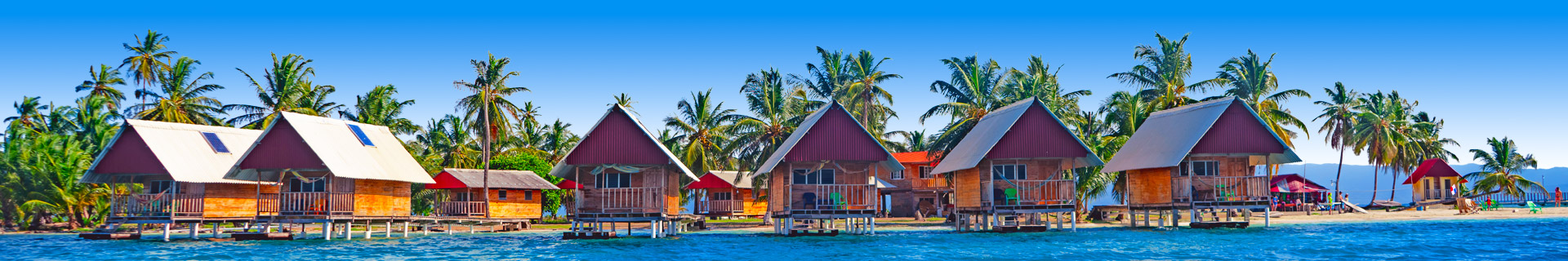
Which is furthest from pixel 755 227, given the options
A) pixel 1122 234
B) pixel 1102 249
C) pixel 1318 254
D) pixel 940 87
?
pixel 1318 254

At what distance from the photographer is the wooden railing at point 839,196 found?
39406mm

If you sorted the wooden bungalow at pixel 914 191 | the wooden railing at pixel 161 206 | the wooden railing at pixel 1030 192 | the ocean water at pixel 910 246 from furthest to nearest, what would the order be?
1. the wooden bungalow at pixel 914 191
2. the wooden railing at pixel 1030 192
3. the wooden railing at pixel 161 206
4. the ocean water at pixel 910 246

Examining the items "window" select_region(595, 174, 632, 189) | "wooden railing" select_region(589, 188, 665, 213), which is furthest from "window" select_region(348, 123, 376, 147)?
"window" select_region(595, 174, 632, 189)

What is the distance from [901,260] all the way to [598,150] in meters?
11.5

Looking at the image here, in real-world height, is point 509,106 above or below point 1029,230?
above

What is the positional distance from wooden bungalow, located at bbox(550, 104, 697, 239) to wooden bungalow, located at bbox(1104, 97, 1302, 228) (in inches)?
666

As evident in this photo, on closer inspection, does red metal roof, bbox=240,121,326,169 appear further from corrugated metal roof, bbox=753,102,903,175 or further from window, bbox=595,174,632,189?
corrugated metal roof, bbox=753,102,903,175

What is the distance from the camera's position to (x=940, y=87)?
5838 cm

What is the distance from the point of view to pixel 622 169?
125 feet

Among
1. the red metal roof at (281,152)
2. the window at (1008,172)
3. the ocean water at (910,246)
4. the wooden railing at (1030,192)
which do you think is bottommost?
the ocean water at (910,246)

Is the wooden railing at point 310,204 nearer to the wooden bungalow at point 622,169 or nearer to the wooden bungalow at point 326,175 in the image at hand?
the wooden bungalow at point 326,175

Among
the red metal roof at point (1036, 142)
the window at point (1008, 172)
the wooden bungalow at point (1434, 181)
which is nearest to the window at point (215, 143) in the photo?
the red metal roof at point (1036, 142)

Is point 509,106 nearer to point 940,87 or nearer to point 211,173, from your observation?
point 211,173

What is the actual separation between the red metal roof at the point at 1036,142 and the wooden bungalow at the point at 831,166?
3855mm
